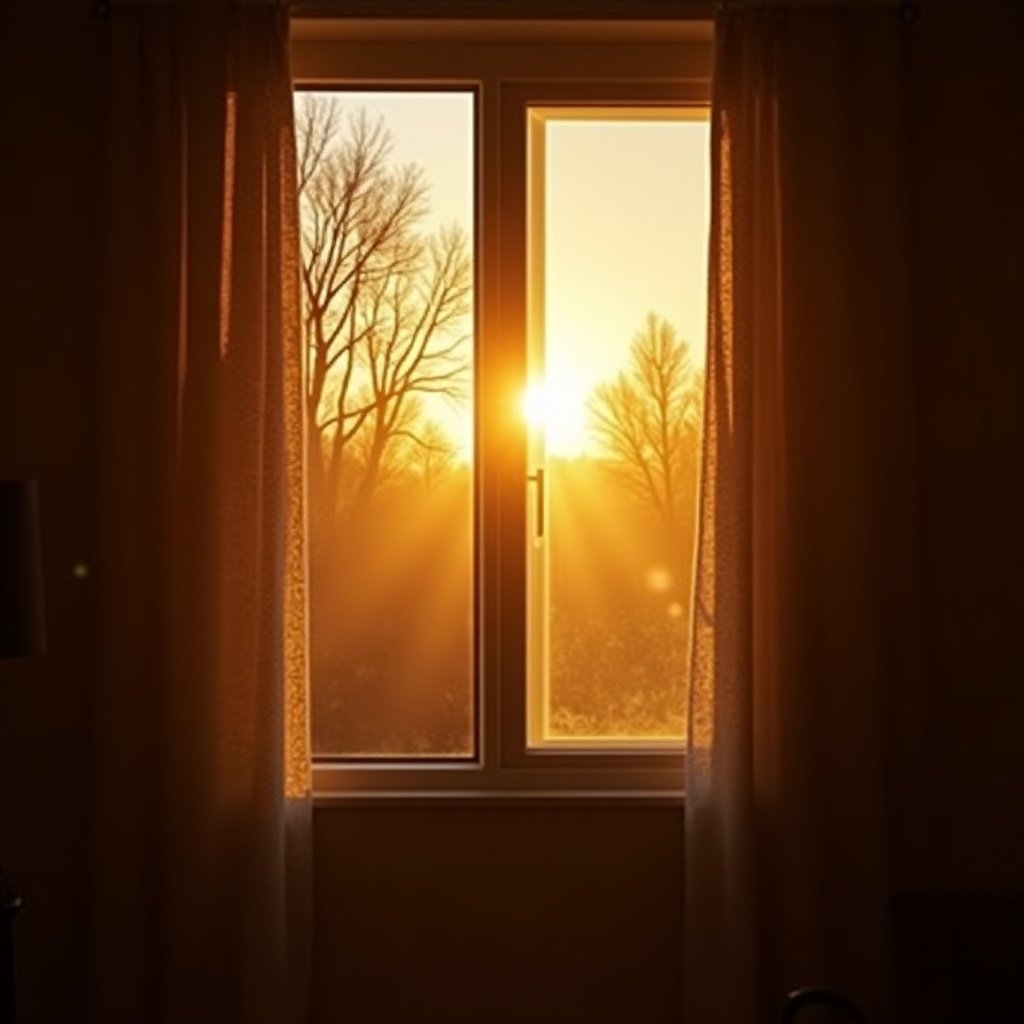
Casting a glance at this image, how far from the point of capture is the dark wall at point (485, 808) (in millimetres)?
3439

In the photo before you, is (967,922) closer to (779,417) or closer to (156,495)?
(779,417)

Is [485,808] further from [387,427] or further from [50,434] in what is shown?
[50,434]

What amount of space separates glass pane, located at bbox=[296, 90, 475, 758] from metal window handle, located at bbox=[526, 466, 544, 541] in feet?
0.53

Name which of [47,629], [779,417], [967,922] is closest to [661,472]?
[779,417]

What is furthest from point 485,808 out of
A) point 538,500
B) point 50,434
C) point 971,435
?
point 971,435

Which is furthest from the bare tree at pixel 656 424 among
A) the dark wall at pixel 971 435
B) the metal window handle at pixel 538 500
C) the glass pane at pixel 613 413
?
the dark wall at pixel 971 435

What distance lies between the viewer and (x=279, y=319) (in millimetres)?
3363

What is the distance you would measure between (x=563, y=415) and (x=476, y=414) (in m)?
0.22

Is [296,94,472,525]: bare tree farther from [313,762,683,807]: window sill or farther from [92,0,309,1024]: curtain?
[313,762,683,807]: window sill

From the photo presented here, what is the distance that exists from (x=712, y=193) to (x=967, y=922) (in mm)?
1773

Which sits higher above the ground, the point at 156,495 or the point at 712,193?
the point at 712,193

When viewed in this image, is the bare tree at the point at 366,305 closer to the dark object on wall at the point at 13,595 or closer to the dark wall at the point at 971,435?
the dark object on wall at the point at 13,595

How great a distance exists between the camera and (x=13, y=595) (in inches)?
110

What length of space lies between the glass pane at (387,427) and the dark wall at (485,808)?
311mm
